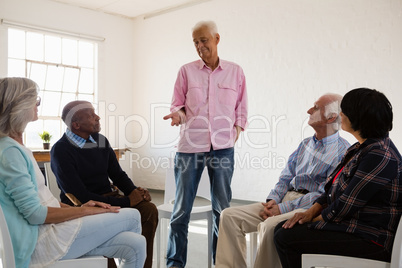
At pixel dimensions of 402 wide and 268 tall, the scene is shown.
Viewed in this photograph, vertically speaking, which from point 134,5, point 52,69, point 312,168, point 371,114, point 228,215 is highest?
point 134,5

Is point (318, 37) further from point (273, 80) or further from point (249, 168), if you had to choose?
point (249, 168)

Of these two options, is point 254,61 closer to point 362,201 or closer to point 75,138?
point 75,138

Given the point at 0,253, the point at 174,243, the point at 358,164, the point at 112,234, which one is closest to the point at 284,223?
the point at 358,164

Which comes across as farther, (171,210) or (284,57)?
(284,57)

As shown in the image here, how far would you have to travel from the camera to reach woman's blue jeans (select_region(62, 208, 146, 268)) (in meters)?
1.75

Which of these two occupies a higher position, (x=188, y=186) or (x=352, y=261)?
(x=188, y=186)

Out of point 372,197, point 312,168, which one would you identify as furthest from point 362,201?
point 312,168

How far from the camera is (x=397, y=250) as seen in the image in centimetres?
161

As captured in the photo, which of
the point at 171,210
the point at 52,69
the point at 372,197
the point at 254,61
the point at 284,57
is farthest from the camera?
the point at 52,69

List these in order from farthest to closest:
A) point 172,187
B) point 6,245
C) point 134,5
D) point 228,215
A: point 134,5 → point 172,187 → point 228,215 → point 6,245

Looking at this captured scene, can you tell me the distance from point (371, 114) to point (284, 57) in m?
4.04

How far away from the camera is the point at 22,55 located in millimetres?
6746

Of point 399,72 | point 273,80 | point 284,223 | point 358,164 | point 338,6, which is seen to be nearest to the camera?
point 358,164

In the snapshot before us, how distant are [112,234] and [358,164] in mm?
1140
